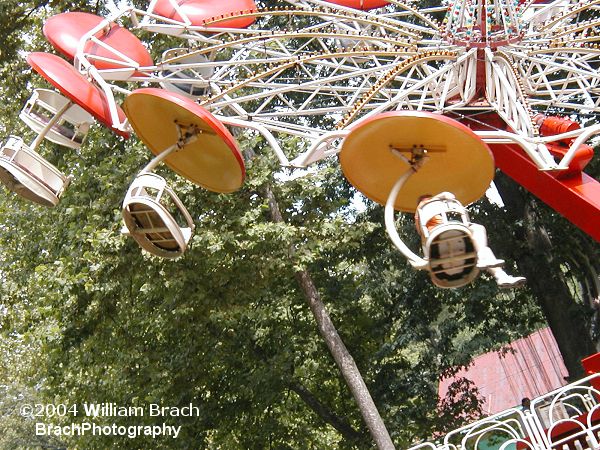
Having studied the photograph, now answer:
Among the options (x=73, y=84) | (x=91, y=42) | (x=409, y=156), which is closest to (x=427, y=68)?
(x=409, y=156)

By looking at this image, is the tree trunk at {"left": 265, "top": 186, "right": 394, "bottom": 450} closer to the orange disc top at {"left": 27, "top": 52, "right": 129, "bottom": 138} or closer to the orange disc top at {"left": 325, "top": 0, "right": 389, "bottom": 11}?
the orange disc top at {"left": 325, "top": 0, "right": 389, "bottom": 11}

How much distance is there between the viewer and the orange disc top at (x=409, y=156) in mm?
5922

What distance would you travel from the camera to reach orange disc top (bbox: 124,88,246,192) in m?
6.55

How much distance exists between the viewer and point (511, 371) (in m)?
24.4

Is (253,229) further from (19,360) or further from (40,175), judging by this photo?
(19,360)

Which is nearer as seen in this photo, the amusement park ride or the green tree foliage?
the amusement park ride

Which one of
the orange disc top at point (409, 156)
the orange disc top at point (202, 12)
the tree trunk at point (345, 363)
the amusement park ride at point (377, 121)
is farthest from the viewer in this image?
the tree trunk at point (345, 363)

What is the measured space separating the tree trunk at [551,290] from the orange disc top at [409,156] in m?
7.99

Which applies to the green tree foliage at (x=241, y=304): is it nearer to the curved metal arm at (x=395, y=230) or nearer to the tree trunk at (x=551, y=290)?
the tree trunk at (x=551, y=290)

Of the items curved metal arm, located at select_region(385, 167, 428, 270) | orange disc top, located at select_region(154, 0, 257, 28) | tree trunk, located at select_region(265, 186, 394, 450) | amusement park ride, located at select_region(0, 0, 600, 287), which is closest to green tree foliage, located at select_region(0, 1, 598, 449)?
tree trunk, located at select_region(265, 186, 394, 450)

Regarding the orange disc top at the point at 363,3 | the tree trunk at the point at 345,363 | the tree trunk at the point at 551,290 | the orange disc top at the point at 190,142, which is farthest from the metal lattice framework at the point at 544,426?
the tree trunk at the point at 551,290

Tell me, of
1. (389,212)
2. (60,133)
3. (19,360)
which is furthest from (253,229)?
(19,360)

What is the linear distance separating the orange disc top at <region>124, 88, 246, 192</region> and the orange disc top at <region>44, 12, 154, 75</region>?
1.11 m

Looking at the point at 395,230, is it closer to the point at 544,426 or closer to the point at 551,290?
the point at 544,426
